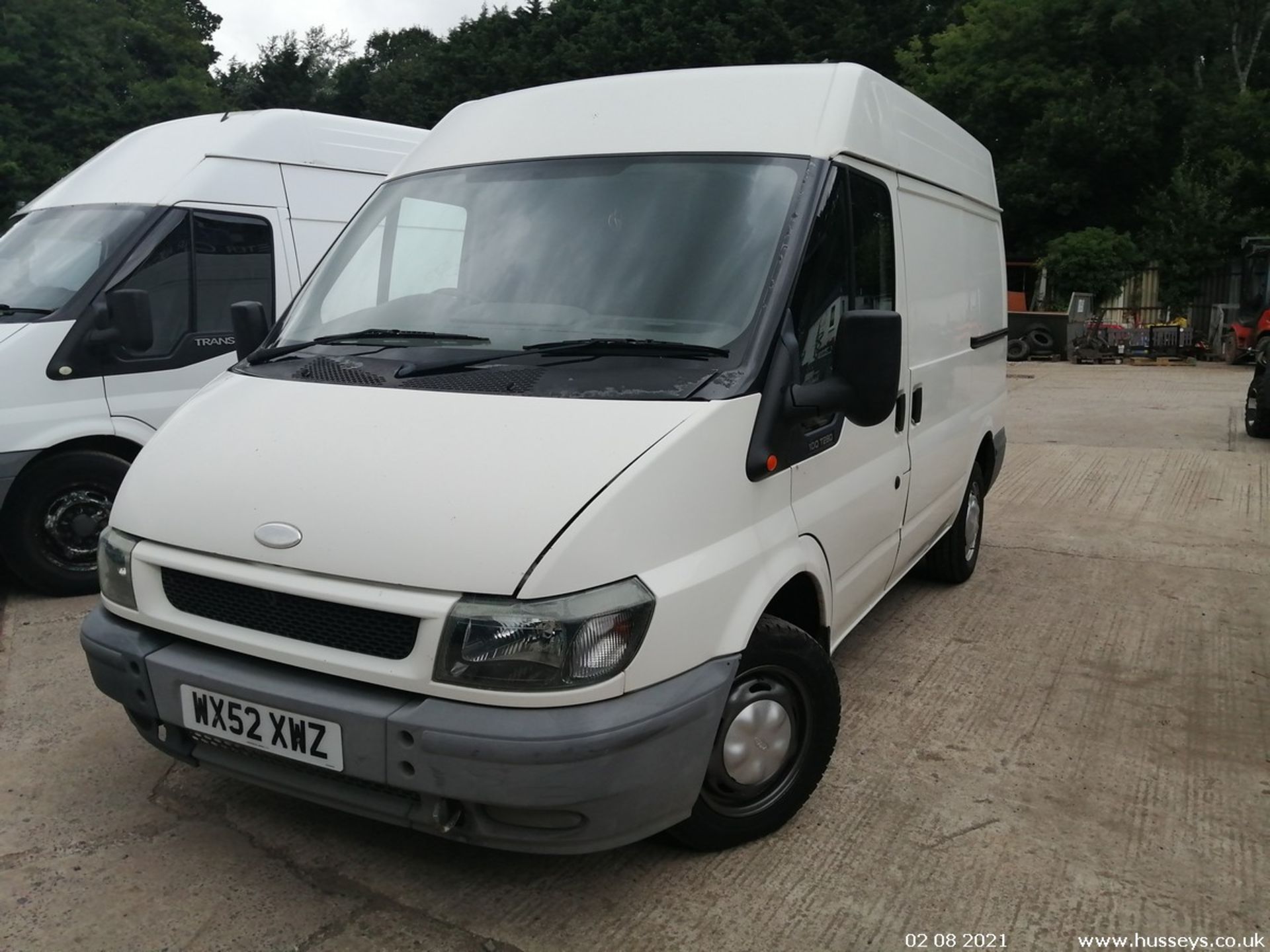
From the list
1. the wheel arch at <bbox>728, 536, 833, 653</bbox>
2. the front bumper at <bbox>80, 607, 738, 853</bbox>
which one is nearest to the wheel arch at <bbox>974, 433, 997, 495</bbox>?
the wheel arch at <bbox>728, 536, 833, 653</bbox>

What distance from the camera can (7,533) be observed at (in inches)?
217

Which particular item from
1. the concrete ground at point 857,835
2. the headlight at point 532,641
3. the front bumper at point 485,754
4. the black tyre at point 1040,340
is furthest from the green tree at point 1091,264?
the headlight at point 532,641

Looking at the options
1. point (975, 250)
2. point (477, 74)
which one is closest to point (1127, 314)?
point (975, 250)

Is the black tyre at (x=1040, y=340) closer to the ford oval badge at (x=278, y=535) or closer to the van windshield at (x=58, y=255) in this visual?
the van windshield at (x=58, y=255)

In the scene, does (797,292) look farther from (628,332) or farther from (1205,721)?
(1205,721)

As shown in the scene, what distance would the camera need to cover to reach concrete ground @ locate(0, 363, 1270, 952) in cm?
288

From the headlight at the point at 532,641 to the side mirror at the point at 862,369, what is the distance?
0.99 metres

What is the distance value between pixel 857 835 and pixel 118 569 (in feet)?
7.66

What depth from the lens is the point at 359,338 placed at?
364 centimetres

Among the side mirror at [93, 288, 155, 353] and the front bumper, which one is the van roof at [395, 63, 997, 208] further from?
the side mirror at [93, 288, 155, 353]

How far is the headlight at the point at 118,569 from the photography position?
303 cm

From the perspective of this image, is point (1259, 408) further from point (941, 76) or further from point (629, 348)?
point (941, 76)

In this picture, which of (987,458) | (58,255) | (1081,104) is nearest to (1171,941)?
(987,458)

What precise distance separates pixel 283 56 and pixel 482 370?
194 ft
